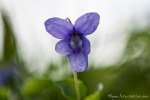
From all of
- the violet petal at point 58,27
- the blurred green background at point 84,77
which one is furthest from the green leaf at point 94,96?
the violet petal at point 58,27

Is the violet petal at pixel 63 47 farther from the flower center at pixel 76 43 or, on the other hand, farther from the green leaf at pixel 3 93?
the green leaf at pixel 3 93

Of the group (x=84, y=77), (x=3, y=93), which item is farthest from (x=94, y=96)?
(x=3, y=93)

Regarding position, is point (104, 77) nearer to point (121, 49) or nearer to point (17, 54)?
point (121, 49)

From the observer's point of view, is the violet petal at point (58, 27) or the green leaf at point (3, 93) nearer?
the violet petal at point (58, 27)

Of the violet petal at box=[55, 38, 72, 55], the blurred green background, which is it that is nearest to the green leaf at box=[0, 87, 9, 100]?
the blurred green background

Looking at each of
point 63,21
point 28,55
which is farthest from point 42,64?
point 63,21

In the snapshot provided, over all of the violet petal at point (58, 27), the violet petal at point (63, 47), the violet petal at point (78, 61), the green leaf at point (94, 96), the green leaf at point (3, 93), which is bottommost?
the green leaf at point (94, 96)

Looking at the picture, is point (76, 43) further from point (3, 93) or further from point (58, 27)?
point (3, 93)
